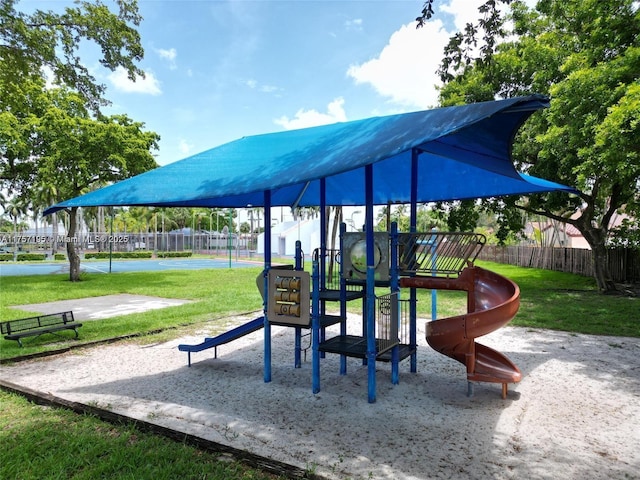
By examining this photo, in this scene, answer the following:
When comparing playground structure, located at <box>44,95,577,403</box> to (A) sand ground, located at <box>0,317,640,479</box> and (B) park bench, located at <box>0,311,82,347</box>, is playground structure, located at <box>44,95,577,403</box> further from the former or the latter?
(B) park bench, located at <box>0,311,82,347</box>

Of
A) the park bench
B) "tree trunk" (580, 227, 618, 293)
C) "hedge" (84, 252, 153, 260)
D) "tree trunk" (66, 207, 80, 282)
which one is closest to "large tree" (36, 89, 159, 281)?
"tree trunk" (66, 207, 80, 282)

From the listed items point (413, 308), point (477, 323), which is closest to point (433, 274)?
point (413, 308)

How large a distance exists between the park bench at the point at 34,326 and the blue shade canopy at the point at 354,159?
2987 millimetres

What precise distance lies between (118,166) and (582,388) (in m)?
16.4

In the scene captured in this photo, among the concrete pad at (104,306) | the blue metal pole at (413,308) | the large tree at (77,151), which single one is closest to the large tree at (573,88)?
the blue metal pole at (413,308)

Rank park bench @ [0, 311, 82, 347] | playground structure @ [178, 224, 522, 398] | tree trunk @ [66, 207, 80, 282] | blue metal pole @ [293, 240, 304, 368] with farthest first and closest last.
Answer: tree trunk @ [66, 207, 80, 282], park bench @ [0, 311, 82, 347], blue metal pole @ [293, 240, 304, 368], playground structure @ [178, 224, 522, 398]

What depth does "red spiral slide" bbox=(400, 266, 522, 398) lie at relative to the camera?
178 inches

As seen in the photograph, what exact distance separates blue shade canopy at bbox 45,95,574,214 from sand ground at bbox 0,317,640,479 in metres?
2.13

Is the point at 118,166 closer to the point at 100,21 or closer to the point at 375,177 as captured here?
the point at 100,21

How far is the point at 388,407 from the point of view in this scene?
4496mm

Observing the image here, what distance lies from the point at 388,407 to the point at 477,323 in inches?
49.5

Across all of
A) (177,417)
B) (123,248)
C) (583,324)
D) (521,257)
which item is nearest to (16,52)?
(177,417)

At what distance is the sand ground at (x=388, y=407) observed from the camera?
133 inches

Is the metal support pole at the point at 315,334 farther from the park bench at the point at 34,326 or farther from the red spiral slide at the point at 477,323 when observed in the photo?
the park bench at the point at 34,326
